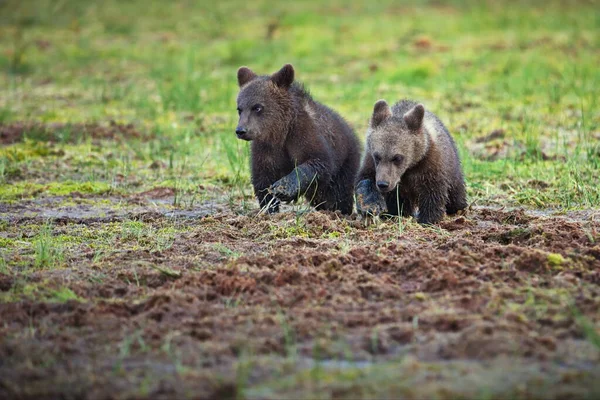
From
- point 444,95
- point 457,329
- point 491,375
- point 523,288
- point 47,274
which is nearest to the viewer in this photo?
point 491,375

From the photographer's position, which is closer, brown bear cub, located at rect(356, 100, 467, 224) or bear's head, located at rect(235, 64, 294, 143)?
brown bear cub, located at rect(356, 100, 467, 224)

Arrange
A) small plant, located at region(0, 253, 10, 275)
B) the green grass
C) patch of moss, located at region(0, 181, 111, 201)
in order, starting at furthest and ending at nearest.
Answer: the green grass < patch of moss, located at region(0, 181, 111, 201) < small plant, located at region(0, 253, 10, 275)

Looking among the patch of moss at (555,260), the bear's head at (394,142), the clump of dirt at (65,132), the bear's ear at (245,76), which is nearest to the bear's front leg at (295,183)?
the bear's head at (394,142)

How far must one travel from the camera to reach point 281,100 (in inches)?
359

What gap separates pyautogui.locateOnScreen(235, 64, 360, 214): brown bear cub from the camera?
8922 mm

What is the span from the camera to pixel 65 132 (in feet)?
41.4

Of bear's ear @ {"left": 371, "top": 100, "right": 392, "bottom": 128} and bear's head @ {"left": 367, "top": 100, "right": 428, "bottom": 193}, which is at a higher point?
bear's ear @ {"left": 371, "top": 100, "right": 392, "bottom": 128}

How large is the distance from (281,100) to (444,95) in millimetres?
7105

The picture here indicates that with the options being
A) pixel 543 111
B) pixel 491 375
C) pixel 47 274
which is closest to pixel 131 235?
pixel 47 274

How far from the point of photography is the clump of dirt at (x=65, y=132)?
41.9 ft

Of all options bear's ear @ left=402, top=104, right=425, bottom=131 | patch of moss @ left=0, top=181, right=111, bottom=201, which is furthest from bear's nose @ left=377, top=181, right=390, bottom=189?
patch of moss @ left=0, top=181, right=111, bottom=201

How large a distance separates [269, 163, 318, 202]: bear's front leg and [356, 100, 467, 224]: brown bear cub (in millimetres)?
444

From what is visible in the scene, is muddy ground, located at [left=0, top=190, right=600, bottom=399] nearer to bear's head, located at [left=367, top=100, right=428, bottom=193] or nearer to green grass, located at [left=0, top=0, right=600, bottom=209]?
bear's head, located at [left=367, top=100, right=428, bottom=193]

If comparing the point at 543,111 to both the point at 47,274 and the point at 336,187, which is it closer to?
the point at 336,187
